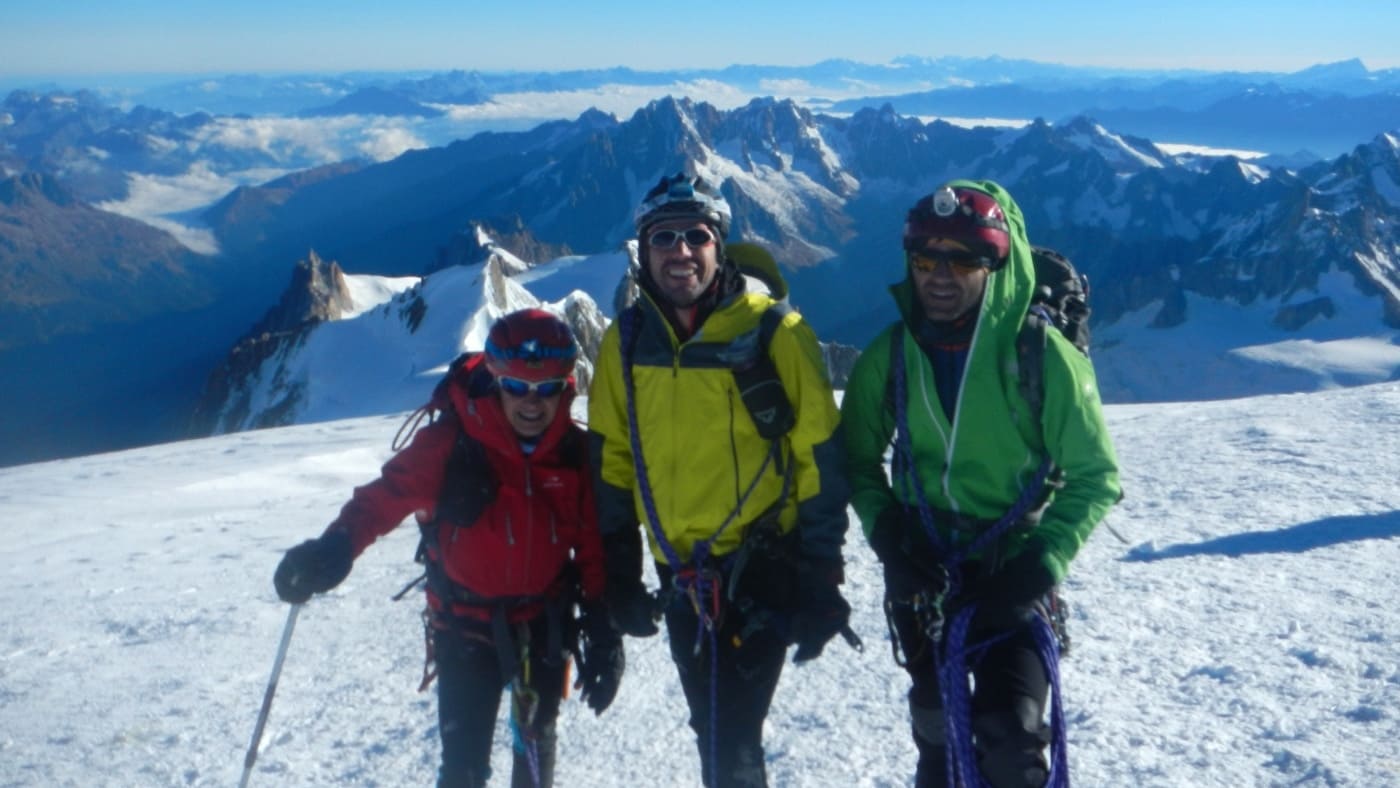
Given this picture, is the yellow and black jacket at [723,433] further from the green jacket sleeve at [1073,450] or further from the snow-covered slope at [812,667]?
the snow-covered slope at [812,667]

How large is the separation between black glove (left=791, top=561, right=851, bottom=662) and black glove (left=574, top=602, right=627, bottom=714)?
4.12 ft

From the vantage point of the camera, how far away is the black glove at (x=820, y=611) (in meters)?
5.38

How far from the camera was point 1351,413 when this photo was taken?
18.5m

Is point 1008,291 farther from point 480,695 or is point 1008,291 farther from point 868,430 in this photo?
point 480,695

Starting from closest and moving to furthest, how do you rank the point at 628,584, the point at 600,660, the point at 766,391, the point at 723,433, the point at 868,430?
the point at 766,391 < the point at 723,433 < the point at 868,430 < the point at 628,584 < the point at 600,660

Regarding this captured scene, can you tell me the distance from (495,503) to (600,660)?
1232 millimetres

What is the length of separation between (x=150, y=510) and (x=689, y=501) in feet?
50.4

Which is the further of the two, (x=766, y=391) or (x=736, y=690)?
(x=736, y=690)

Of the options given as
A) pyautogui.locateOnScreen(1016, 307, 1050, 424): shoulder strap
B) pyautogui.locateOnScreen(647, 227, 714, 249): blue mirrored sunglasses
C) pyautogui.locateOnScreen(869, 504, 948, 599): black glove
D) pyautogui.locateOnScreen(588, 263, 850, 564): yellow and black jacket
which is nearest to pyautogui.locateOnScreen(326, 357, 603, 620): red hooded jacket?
pyautogui.locateOnScreen(588, 263, 850, 564): yellow and black jacket

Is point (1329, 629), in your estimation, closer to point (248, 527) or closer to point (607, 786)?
point (607, 786)

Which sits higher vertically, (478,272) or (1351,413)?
(1351,413)

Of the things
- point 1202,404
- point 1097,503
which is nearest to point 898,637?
point 1097,503

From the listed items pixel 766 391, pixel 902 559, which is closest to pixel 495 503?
pixel 766 391

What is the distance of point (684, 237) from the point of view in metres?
5.38
